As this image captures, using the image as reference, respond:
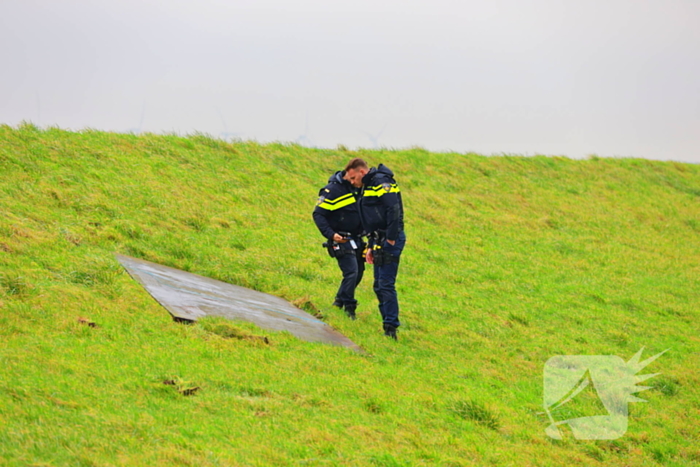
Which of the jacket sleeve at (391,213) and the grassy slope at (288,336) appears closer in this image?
the grassy slope at (288,336)

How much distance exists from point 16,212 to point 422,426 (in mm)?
8352

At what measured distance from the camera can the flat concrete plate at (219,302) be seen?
8734mm

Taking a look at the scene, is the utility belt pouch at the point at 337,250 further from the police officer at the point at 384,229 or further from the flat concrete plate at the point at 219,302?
the flat concrete plate at the point at 219,302

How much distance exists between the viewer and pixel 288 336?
846 cm

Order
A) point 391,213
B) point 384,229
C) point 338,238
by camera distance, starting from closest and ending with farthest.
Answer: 1. point 391,213
2. point 384,229
3. point 338,238

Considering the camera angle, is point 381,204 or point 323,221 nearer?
point 381,204

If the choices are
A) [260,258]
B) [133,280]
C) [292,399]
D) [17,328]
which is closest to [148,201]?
[260,258]

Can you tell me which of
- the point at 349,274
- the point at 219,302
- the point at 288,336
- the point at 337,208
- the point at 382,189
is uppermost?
the point at 382,189

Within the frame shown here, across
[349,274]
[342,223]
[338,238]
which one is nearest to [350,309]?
[349,274]

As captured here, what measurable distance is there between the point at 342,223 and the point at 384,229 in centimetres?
104

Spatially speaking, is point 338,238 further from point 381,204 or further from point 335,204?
point 381,204

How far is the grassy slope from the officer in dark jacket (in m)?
0.92

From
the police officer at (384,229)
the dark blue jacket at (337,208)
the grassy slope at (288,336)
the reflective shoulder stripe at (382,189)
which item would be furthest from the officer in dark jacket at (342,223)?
the grassy slope at (288,336)

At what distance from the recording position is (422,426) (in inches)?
254
